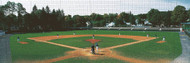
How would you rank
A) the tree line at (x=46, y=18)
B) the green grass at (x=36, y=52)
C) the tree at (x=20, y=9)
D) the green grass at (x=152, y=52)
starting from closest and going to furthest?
the green grass at (x=152, y=52) < the green grass at (x=36, y=52) < the tree line at (x=46, y=18) < the tree at (x=20, y=9)

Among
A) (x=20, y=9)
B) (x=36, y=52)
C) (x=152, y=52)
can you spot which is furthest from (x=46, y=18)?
(x=152, y=52)

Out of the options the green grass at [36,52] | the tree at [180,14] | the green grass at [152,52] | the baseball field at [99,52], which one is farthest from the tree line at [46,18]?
the green grass at [152,52]

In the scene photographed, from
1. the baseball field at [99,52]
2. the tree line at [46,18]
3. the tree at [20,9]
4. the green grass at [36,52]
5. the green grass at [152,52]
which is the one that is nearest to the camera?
the baseball field at [99,52]

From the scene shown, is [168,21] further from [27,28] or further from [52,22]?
[27,28]

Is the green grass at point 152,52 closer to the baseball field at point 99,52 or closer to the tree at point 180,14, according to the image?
the baseball field at point 99,52

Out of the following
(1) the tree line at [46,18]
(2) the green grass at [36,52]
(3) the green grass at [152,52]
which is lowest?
(3) the green grass at [152,52]

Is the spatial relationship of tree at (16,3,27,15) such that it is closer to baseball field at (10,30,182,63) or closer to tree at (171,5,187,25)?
baseball field at (10,30,182,63)

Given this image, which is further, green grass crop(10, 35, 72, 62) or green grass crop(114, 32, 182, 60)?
→ green grass crop(10, 35, 72, 62)

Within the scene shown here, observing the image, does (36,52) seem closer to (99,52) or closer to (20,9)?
(99,52)

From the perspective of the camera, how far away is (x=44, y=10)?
2931 inches

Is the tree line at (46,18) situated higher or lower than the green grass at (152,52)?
higher

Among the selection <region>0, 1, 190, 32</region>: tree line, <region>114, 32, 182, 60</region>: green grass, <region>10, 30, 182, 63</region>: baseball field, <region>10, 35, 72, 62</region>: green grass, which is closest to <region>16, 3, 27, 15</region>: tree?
<region>0, 1, 190, 32</region>: tree line

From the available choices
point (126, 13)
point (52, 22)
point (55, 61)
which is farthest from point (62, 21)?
point (55, 61)

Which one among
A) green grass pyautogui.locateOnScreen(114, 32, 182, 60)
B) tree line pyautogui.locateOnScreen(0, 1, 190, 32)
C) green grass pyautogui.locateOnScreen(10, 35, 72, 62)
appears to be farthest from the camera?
tree line pyautogui.locateOnScreen(0, 1, 190, 32)
